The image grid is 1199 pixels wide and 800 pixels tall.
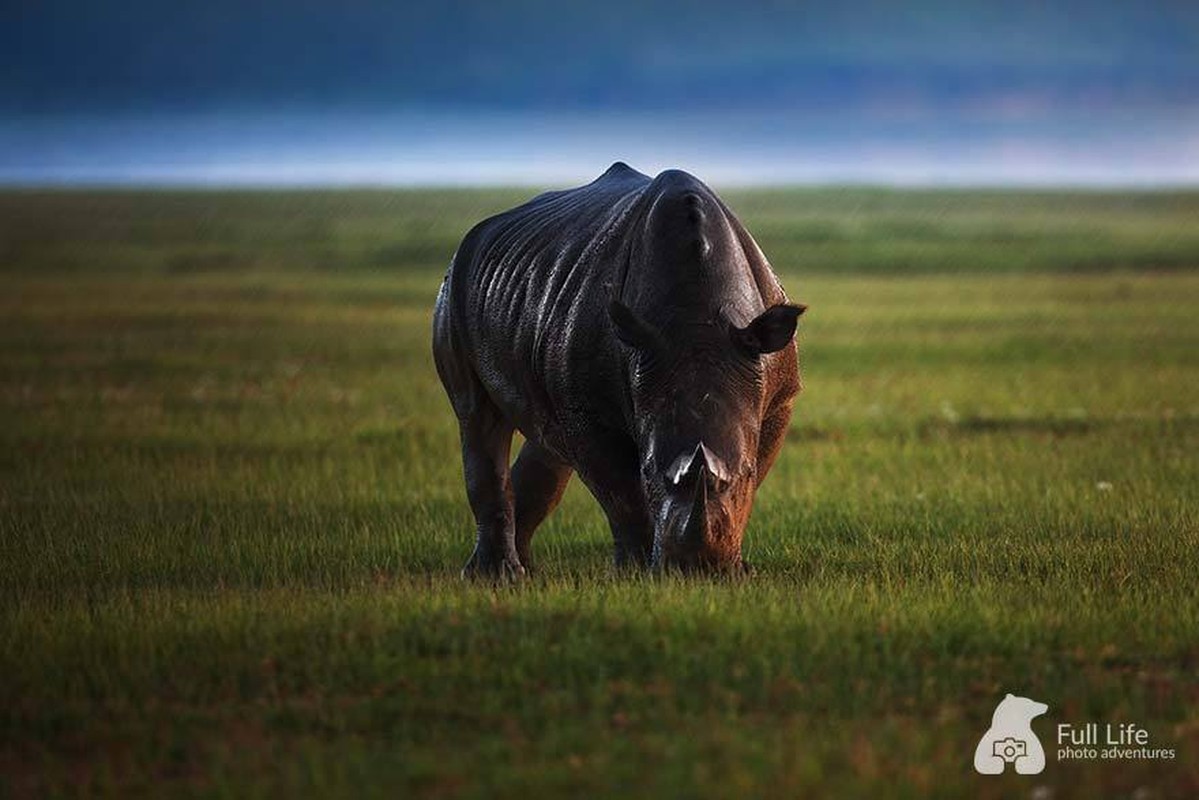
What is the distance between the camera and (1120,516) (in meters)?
14.9

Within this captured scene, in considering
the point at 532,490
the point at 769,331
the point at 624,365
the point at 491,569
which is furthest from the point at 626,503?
the point at 532,490

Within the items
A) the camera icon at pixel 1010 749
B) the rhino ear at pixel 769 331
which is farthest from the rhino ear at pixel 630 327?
the camera icon at pixel 1010 749

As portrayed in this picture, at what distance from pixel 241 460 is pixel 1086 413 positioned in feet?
28.2

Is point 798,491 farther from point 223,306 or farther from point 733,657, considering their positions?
point 223,306

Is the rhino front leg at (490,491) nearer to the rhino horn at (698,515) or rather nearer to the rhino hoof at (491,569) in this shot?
the rhino hoof at (491,569)

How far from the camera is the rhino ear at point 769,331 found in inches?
438

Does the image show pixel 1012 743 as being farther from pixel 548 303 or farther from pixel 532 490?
pixel 532 490

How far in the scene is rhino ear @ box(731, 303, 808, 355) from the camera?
438 inches

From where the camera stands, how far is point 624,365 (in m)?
11.7

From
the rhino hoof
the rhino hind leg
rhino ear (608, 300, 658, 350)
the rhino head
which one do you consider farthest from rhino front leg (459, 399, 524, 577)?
rhino ear (608, 300, 658, 350)

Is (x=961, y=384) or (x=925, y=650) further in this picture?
(x=961, y=384)

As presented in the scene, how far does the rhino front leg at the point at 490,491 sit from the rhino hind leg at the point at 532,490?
0.15 meters

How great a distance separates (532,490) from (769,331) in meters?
3.33

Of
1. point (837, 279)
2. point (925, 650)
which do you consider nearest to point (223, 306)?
point (837, 279)
